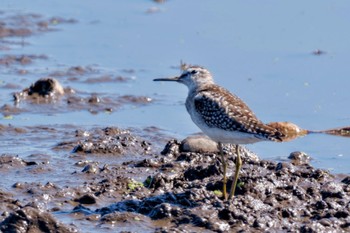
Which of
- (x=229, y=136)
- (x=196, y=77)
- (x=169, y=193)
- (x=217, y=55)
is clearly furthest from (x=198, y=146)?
(x=217, y=55)

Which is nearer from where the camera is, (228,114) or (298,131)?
(228,114)

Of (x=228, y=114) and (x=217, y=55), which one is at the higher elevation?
(x=217, y=55)

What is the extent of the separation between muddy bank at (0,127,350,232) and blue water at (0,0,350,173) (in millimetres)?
1213

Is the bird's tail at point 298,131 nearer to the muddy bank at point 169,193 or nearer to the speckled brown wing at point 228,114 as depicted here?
the muddy bank at point 169,193

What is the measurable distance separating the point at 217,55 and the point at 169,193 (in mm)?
6142

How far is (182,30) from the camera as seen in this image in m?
17.7

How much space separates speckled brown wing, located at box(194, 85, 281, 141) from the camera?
10367mm

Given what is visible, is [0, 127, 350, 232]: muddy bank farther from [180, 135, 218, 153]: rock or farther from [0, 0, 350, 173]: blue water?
[0, 0, 350, 173]: blue water

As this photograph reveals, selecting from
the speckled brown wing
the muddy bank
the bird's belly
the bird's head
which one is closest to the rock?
the muddy bank

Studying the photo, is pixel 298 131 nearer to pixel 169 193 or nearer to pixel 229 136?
pixel 229 136

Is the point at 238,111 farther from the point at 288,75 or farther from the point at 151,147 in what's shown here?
the point at 288,75

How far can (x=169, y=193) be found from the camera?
10570 millimetres

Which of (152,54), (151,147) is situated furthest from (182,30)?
(151,147)

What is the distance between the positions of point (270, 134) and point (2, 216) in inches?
115
